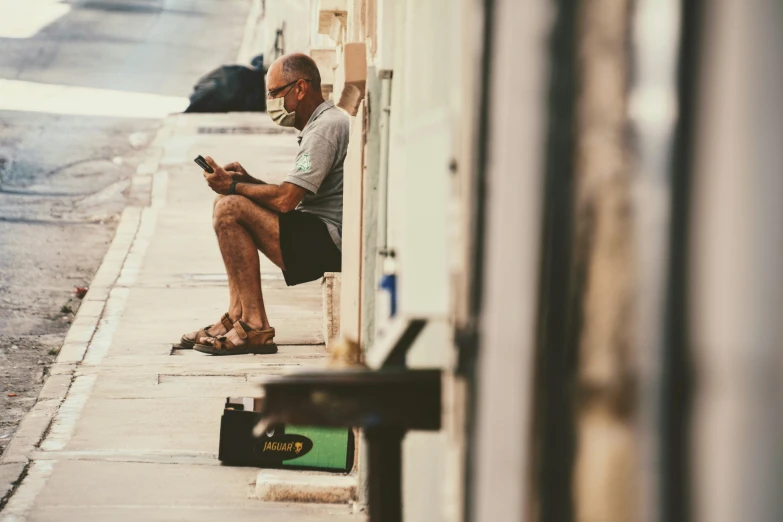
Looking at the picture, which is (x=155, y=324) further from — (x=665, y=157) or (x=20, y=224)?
(x=665, y=157)

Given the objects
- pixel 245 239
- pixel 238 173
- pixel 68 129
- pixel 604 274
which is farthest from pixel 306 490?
pixel 68 129

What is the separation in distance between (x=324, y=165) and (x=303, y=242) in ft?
1.50

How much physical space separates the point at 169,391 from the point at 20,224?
553cm

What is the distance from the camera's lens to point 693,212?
146 centimetres

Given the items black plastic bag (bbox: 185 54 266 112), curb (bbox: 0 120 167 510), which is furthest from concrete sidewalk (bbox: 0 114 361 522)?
black plastic bag (bbox: 185 54 266 112)

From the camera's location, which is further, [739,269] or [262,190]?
[262,190]

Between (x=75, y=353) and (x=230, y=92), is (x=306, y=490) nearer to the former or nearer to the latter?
(x=75, y=353)

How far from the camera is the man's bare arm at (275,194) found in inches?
261

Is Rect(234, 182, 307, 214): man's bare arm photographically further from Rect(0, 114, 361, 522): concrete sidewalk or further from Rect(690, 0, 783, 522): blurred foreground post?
Rect(690, 0, 783, 522): blurred foreground post

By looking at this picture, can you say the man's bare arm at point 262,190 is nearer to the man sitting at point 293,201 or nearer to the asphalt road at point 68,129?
the man sitting at point 293,201

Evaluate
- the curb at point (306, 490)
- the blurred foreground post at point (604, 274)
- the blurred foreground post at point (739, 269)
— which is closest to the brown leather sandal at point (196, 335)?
the curb at point (306, 490)

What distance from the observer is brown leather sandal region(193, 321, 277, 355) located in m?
7.11

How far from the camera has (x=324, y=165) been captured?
6629 millimetres

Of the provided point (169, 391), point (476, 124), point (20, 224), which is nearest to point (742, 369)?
point (476, 124)
